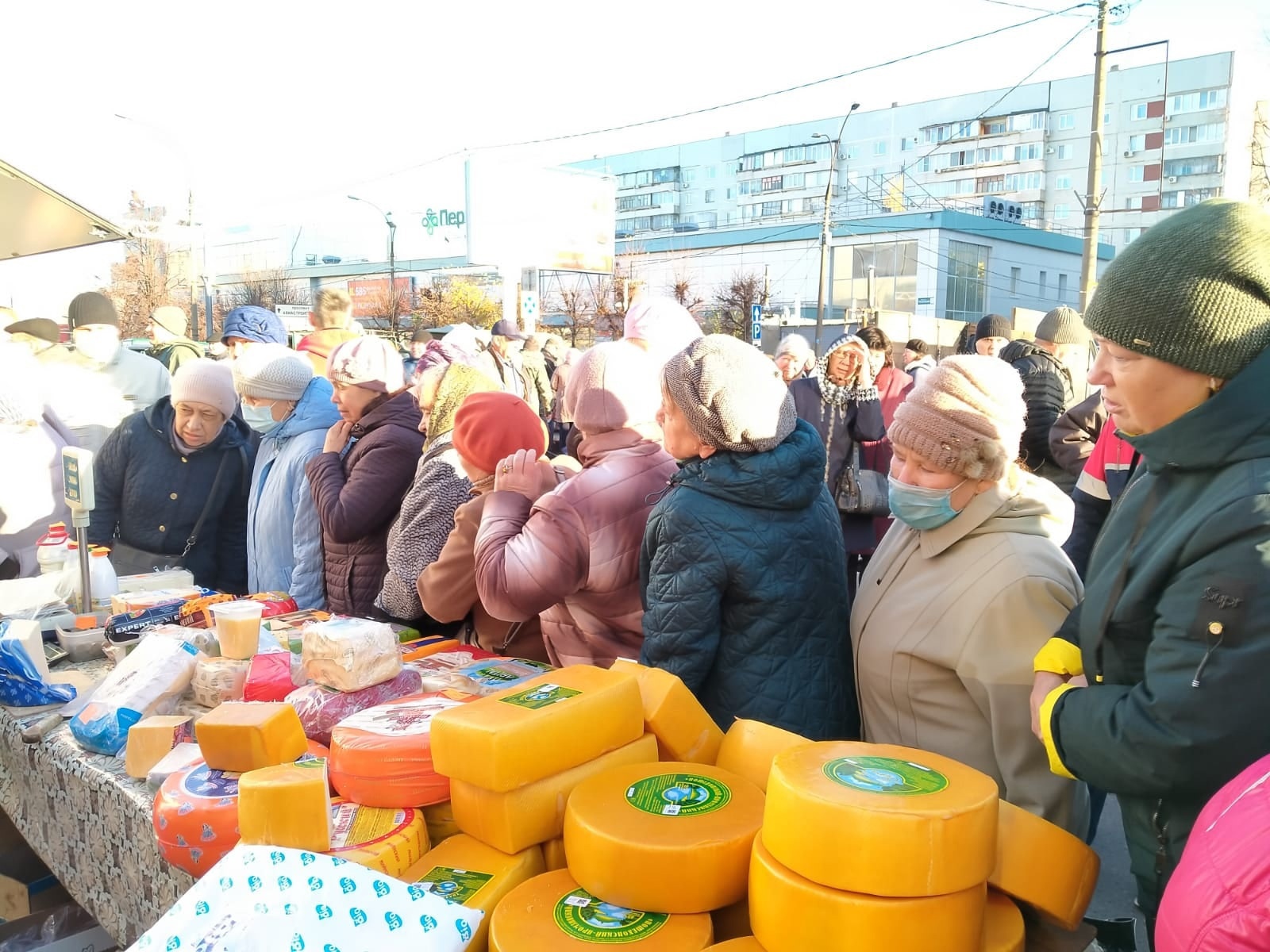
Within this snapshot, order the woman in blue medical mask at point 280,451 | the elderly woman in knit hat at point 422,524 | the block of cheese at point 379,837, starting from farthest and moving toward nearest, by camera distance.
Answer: the woman in blue medical mask at point 280,451
the elderly woman in knit hat at point 422,524
the block of cheese at point 379,837

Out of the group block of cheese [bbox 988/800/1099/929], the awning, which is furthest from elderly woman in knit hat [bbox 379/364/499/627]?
the awning

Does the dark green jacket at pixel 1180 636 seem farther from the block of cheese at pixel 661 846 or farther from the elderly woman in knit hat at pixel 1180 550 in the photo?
the block of cheese at pixel 661 846

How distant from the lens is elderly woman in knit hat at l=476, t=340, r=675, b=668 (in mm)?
2258

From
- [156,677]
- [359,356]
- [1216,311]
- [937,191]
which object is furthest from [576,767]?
[937,191]

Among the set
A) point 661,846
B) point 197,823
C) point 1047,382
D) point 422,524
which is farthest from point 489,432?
point 1047,382

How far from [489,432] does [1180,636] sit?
1923 mm

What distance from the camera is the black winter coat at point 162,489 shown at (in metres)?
3.92

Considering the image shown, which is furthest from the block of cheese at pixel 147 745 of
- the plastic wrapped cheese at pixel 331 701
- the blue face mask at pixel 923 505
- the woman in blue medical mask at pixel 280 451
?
the blue face mask at pixel 923 505

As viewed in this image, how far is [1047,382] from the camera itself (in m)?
5.18

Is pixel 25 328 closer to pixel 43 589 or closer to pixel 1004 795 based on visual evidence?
pixel 43 589

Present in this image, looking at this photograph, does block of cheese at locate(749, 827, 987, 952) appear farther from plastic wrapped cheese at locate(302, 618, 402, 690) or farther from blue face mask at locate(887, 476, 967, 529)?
plastic wrapped cheese at locate(302, 618, 402, 690)

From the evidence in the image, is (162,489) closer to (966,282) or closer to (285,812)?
(285,812)

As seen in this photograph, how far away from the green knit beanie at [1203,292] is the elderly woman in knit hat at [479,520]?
1627 mm

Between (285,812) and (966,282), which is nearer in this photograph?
(285,812)
